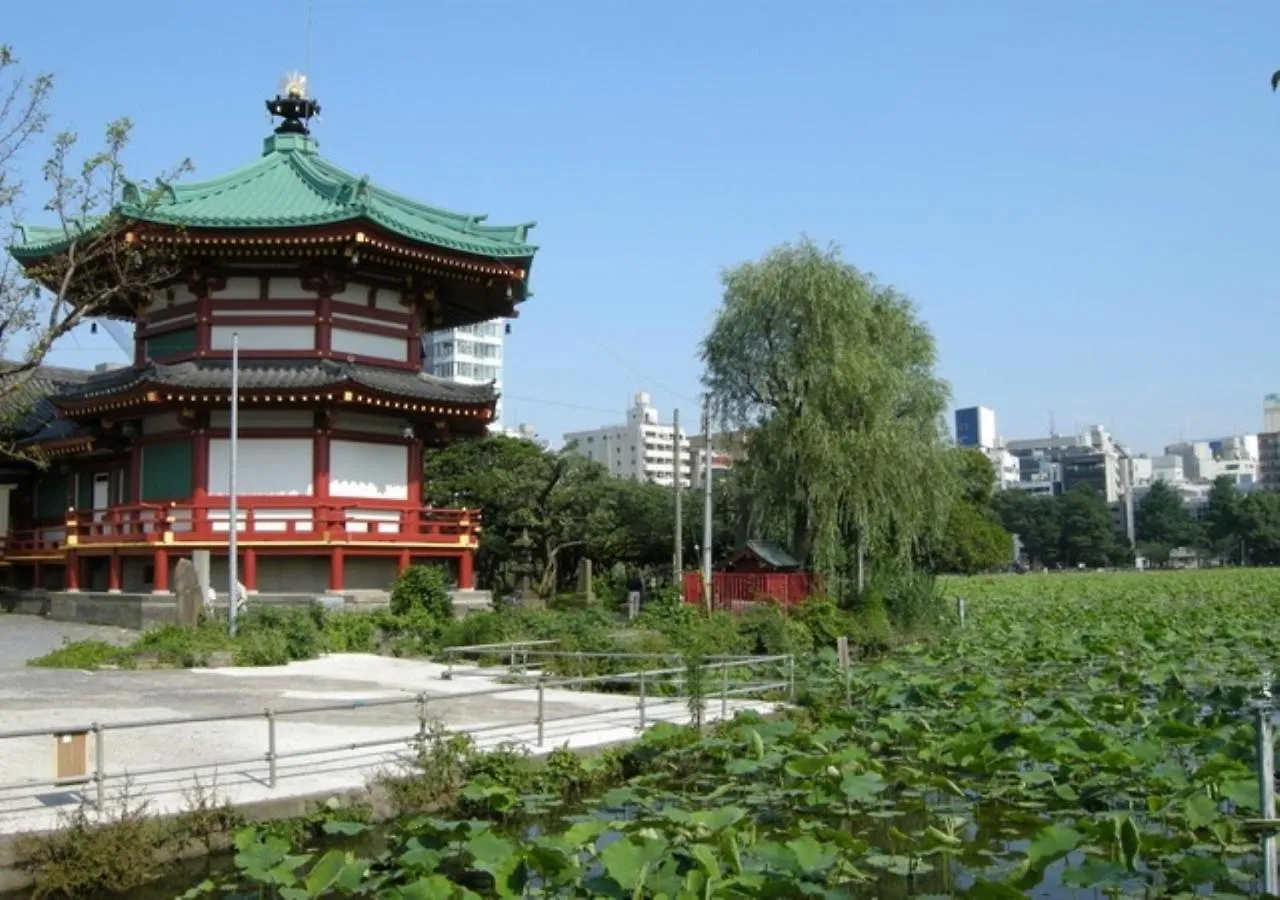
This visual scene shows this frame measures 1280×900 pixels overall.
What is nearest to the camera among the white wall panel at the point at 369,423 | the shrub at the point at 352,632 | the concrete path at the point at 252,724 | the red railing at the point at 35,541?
the concrete path at the point at 252,724

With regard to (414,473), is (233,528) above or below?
below

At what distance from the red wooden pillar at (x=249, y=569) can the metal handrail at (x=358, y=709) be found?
836 cm

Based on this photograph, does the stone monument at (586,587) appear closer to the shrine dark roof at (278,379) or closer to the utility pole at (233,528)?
the shrine dark roof at (278,379)

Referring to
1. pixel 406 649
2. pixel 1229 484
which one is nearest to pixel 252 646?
pixel 406 649

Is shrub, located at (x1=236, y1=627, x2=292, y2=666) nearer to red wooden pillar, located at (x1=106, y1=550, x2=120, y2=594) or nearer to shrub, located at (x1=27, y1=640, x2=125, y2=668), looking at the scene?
shrub, located at (x1=27, y1=640, x2=125, y2=668)

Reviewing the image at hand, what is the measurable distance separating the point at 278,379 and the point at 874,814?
18.1m

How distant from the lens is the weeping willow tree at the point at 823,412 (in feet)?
91.7

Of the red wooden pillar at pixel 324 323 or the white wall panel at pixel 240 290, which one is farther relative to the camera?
the white wall panel at pixel 240 290

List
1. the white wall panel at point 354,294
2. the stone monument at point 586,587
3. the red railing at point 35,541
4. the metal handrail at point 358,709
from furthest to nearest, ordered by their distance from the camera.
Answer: the stone monument at point 586,587, the red railing at point 35,541, the white wall panel at point 354,294, the metal handrail at point 358,709

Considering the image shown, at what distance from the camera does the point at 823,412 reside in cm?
2817

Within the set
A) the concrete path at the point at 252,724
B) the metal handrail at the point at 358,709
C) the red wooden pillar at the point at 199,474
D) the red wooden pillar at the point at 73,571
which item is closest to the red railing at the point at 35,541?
the red wooden pillar at the point at 73,571

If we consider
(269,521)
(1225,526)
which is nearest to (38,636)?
(269,521)

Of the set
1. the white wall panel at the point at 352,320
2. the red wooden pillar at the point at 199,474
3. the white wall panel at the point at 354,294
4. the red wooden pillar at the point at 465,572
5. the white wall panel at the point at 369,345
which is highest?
the white wall panel at the point at 354,294

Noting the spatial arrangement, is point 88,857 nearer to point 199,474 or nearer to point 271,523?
point 271,523
